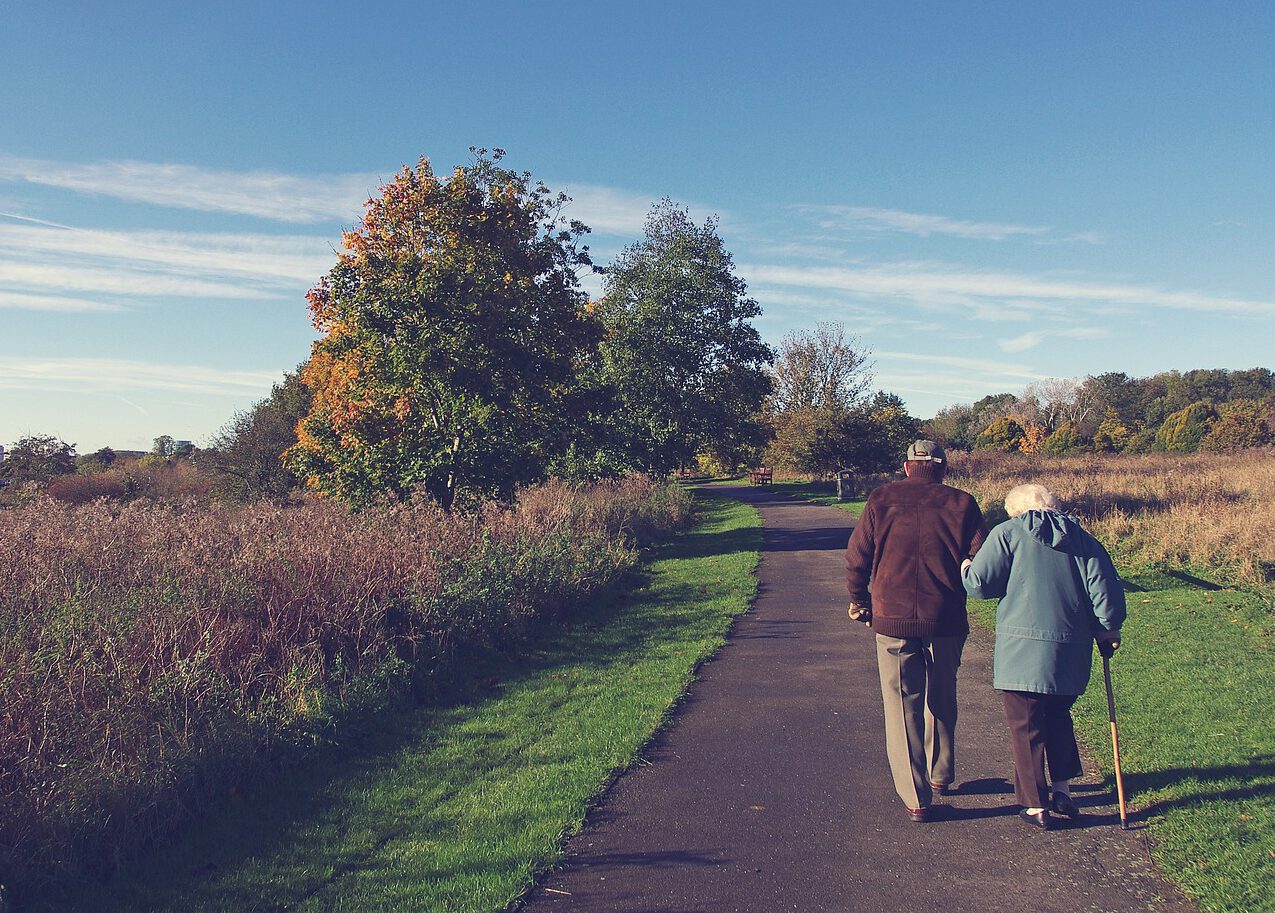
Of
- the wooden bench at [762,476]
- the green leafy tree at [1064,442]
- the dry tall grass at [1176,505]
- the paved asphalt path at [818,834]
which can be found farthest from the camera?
the green leafy tree at [1064,442]

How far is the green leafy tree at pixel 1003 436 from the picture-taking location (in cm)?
6431

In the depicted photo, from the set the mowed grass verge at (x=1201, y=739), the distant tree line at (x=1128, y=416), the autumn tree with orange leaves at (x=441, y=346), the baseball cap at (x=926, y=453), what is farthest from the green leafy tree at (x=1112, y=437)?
the baseball cap at (x=926, y=453)

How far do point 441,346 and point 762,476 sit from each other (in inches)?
1674

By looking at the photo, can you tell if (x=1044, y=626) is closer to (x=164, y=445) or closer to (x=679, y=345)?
(x=679, y=345)

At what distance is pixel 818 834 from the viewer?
4.80m

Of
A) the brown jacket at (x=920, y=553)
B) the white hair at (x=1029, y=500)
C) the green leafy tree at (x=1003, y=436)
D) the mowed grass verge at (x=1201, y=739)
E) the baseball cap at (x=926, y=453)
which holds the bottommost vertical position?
the mowed grass verge at (x=1201, y=739)

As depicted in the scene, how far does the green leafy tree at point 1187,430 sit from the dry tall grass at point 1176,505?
592 inches

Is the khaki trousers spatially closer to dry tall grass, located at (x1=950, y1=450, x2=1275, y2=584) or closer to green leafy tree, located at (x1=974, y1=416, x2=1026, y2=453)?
dry tall grass, located at (x1=950, y1=450, x2=1275, y2=584)

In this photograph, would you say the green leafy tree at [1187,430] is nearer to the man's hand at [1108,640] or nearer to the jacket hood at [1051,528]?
the man's hand at [1108,640]

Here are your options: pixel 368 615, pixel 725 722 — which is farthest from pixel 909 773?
pixel 368 615

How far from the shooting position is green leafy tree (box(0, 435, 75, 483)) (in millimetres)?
28750

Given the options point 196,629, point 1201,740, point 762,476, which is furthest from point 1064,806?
point 762,476

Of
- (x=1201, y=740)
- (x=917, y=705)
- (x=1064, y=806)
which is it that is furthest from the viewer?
(x=1201, y=740)

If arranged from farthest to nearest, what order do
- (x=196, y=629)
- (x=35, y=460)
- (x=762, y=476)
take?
(x=762, y=476) → (x=35, y=460) → (x=196, y=629)
